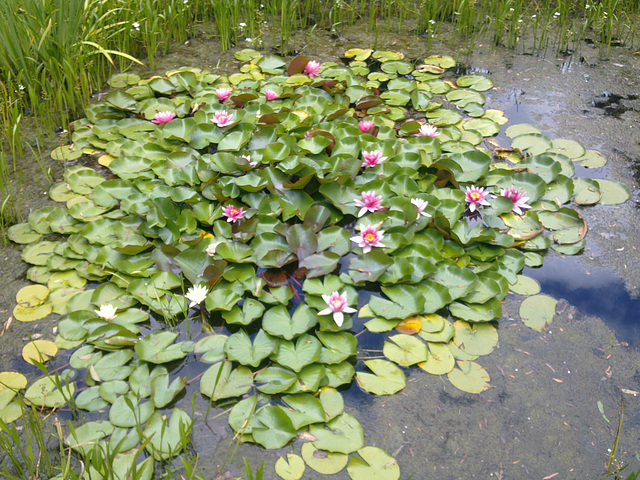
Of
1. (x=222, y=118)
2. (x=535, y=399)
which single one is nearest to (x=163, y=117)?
(x=222, y=118)

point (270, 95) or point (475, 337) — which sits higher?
point (270, 95)

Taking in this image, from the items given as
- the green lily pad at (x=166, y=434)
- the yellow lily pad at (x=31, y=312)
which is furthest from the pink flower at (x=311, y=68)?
the green lily pad at (x=166, y=434)

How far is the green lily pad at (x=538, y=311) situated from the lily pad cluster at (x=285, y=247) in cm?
12

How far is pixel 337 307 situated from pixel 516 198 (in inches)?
46.9

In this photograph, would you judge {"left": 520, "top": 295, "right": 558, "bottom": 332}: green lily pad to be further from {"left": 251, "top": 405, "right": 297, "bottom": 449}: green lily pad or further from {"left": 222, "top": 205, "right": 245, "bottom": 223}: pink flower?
{"left": 222, "top": 205, "right": 245, "bottom": 223}: pink flower

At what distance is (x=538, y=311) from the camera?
7.15 feet

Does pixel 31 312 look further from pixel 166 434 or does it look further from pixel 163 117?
pixel 163 117

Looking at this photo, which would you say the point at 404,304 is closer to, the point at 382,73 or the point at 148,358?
the point at 148,358

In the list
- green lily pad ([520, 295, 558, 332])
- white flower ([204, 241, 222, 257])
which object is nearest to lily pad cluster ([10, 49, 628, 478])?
white flower ([204, 241, 222, 257])

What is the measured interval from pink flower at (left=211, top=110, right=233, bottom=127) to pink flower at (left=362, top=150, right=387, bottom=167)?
83 centimetres

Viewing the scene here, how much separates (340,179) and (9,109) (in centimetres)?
200

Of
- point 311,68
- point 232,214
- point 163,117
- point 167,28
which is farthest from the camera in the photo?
point 167,28

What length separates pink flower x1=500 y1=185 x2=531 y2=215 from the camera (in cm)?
256

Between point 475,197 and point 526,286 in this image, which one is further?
point 475,197
